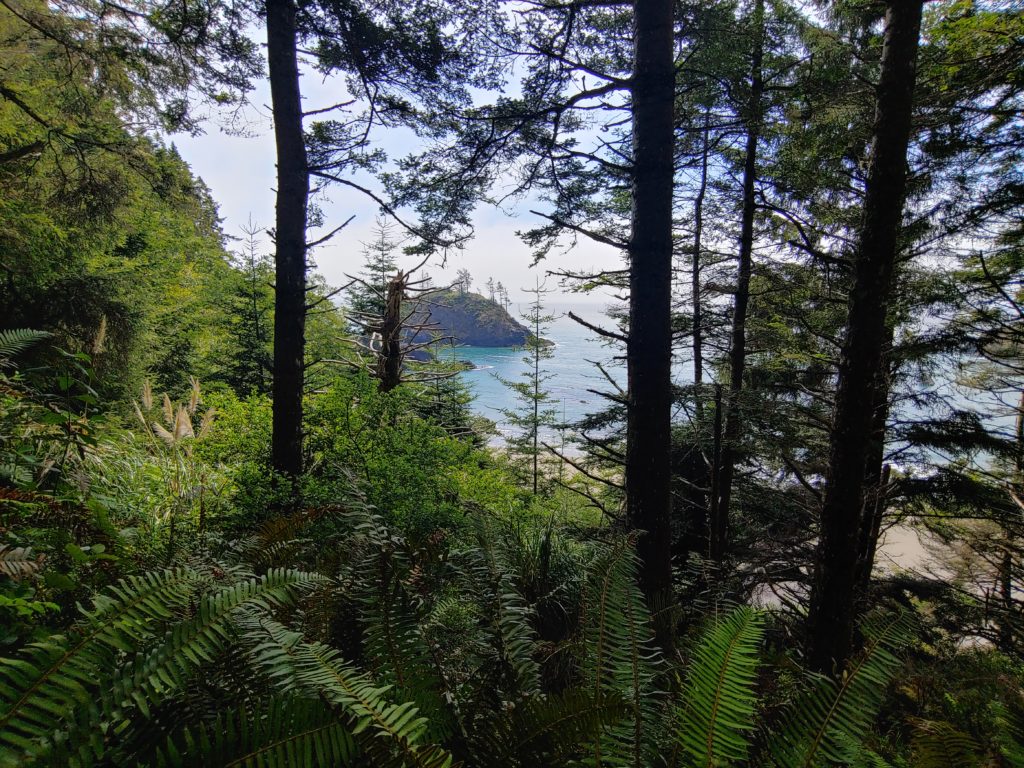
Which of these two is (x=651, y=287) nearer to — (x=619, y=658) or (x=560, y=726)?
(x=619, y=658)

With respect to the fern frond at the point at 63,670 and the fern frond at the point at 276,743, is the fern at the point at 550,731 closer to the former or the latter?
the fern frond at the point at 276,743

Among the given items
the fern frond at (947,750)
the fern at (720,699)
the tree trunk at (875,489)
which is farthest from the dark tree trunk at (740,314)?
the fern at (720,699)

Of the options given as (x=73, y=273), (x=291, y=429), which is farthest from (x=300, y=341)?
(x=73, y=273)

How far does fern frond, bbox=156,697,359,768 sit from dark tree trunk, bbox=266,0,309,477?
159 inches

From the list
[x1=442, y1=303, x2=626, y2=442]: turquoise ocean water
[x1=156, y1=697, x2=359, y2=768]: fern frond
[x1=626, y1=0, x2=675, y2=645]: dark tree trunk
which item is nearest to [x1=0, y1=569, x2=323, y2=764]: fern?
[x1=156, y1=697, x2=359, y2=768]: fern frond

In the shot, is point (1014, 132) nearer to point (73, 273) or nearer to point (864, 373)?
point (864, 373)

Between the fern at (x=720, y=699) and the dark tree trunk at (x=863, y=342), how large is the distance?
303cm

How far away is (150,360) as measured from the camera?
358 inches

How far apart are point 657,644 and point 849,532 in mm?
2400

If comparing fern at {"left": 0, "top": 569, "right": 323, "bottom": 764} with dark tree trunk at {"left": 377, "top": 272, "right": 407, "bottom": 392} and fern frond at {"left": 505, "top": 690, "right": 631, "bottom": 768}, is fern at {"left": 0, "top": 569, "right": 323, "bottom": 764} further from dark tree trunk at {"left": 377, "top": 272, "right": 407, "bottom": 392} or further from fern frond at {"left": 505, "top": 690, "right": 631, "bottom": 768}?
dark tree trunk at {"left": 377, "top": 272, "right": 407, "bottom": 392}

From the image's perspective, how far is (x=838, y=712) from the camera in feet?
3.28

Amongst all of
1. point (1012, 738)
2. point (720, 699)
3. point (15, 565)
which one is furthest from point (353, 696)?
point (1012, 738)

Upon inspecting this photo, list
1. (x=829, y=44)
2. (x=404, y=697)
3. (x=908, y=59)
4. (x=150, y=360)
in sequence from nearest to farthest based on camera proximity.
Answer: (x=404, y=697)
(x=908, y=59)
(x=829, y=44)
(x=150, y=360)

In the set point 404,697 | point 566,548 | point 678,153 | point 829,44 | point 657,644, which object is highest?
point 829,44
